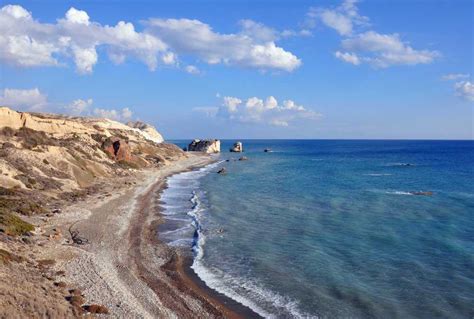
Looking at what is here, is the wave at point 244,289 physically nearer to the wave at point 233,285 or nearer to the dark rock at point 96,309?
the wave at point 233,285

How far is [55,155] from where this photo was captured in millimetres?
59781

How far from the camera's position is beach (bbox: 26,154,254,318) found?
22062 millimetres

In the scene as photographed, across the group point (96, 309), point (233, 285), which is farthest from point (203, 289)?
point (96, 309)

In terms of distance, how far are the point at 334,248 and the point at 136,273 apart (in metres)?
14.4

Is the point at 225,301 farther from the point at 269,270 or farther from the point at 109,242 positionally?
the point at 109,242

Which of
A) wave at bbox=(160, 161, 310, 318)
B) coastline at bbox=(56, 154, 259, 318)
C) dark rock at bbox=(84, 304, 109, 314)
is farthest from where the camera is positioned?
wave at bbox=(160, 161, 310, 318)

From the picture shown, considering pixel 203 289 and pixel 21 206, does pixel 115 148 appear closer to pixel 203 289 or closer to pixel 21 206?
pixel 21 206

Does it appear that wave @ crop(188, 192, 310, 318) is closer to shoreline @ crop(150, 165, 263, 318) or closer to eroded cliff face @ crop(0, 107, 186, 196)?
shoreline @ crop(150, 165, 263, 318)

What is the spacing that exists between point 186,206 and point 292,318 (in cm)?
3116

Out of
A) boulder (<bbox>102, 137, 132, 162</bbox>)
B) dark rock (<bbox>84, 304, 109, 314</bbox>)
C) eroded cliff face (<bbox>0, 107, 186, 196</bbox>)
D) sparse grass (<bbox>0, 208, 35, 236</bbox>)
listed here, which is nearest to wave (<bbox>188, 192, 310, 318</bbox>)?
dark rock (<bbox>84, 304, 109, 314</bbox>)

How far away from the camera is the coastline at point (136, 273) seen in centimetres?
2198

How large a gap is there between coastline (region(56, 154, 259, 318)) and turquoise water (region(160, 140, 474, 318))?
1275 millimetres

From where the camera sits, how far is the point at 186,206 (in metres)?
51.1

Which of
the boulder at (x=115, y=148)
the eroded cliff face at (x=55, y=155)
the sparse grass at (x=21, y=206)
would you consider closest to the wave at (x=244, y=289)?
the sparse grass at (x=21, y=206)
